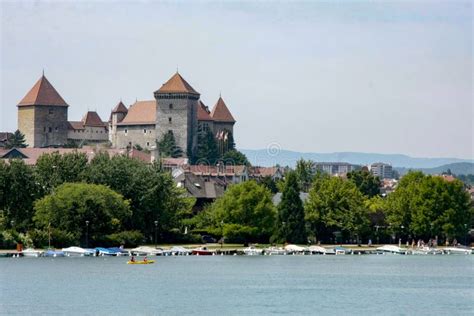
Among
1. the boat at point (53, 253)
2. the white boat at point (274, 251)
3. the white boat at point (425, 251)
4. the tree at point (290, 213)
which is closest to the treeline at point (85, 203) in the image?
the boat at point (53, 253)

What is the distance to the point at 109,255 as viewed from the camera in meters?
110

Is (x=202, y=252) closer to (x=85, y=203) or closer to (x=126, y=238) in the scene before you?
(x=126, y=238)

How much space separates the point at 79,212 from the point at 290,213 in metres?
22.1

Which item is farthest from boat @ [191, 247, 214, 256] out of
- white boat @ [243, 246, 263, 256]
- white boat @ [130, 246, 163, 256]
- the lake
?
white boat @ [130, 246, 163, 256]

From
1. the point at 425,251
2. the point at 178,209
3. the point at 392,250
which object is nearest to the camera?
the point at 178,209

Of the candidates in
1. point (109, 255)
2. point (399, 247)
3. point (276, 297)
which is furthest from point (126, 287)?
point (399, 247)

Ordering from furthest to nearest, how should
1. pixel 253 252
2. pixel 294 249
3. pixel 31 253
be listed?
pixel 294 249, pixel 253 252, pixel 31 253

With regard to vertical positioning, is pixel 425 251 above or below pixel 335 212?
below

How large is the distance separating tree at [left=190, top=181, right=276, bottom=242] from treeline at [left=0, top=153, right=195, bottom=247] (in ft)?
13.0

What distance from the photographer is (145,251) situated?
11269 cm

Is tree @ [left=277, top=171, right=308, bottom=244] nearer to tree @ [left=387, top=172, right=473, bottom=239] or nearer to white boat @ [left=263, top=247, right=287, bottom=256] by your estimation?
white boat @ [left=263, top=247, right=287, bottom=256]

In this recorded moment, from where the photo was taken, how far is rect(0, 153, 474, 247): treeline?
366 feet

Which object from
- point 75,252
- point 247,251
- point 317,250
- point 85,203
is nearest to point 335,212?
point 317,250

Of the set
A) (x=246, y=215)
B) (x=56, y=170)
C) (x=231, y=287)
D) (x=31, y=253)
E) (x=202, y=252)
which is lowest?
(x=231, y=287)
